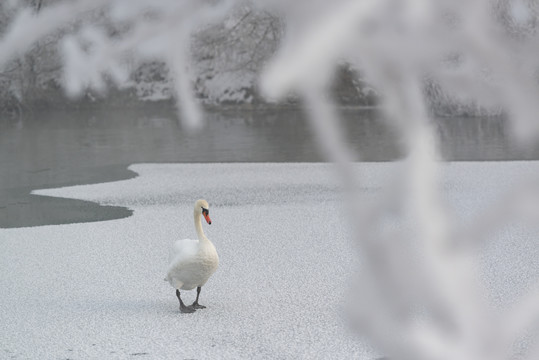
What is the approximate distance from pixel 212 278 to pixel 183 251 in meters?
0.52

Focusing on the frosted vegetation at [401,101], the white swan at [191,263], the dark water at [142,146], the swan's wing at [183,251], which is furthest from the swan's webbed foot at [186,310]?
the frosted vegetation at [401,101]

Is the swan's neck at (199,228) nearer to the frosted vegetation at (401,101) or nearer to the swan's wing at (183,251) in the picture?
the swan's wing at (183,251)

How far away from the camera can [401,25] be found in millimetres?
473

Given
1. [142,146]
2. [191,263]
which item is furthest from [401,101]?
[142,146]

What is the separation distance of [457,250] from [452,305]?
0.03m

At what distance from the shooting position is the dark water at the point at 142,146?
5.17m

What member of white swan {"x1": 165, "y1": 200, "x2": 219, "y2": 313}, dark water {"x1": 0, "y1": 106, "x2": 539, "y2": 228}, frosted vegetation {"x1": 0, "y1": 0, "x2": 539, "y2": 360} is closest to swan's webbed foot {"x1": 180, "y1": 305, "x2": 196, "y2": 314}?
white swan {"x1": 165, "y1": 200, "x2": 219, "y2": 313}

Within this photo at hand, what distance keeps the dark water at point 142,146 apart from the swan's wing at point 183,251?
191 cm

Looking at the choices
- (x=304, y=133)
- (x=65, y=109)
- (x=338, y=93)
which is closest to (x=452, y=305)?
(x=304, y=133)

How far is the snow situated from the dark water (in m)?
Answer: 0.44

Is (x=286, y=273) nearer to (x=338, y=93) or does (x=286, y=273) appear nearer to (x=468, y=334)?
(x=468, y=334)

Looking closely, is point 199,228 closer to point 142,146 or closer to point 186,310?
point 186,310

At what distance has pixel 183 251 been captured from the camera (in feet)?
8.57

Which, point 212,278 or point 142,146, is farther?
point 142,146
